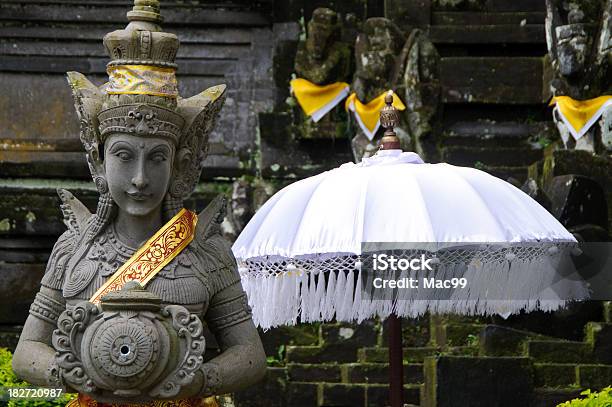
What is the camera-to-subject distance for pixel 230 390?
5594 mm

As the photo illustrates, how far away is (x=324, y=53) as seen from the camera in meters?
13.4

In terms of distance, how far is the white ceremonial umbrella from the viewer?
742cm

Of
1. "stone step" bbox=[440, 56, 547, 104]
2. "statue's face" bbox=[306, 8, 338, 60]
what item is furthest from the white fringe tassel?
"statue's face" bbox=[306, 8, 338, 60]

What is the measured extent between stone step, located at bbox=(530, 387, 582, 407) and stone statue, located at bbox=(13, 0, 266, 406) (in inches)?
165

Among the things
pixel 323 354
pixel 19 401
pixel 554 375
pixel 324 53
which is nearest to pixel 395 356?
pixel 554 375

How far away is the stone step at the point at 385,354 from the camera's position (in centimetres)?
1096

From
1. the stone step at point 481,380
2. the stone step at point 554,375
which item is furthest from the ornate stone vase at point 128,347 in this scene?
the stone step at point 554,375

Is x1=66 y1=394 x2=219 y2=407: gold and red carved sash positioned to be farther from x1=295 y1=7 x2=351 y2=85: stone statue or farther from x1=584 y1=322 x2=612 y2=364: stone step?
x1=295 y1=7 x2=351 y2=85: stone statue

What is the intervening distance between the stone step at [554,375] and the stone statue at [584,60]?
2.49 m

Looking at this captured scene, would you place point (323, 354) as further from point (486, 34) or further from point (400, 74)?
point (486, 34)

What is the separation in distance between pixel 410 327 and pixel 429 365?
139 centimetres

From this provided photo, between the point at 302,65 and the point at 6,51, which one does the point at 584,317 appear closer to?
the point at 302,65

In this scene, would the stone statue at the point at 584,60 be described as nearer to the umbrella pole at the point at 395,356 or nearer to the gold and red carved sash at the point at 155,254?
the umbrella pole at the point at 395,356

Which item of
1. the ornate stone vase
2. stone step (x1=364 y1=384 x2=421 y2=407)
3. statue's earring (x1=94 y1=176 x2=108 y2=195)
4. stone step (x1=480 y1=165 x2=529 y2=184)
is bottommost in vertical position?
stone step (x1=364 y1=384 x2=421 y2=407)
